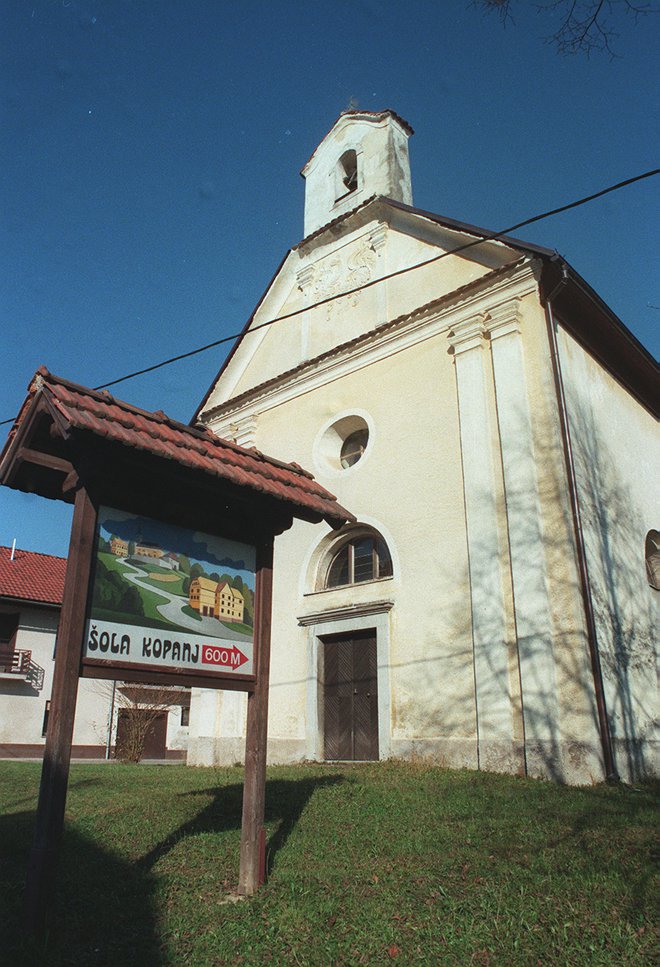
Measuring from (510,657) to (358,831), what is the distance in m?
4.82

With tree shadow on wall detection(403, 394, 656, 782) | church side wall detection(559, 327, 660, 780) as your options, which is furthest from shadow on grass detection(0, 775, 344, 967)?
church side wall detection(559, 327, 660, 780)

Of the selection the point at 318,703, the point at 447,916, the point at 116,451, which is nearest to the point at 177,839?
the point at 447,916

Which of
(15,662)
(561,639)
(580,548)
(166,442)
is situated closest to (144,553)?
(166,442)

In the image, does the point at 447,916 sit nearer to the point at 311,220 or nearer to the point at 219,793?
the point at 219,793

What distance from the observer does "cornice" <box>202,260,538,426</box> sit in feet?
40.7

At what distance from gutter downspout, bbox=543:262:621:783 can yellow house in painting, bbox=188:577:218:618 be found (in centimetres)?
643

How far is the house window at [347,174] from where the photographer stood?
17.5 meters

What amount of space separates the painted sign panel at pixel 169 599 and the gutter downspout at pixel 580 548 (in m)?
6.03

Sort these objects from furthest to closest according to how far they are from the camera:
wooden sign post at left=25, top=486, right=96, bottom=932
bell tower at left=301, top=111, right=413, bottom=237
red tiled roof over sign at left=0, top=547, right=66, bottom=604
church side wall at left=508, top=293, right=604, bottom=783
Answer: red tiled roof over sign at left=0, top=547, right=66, bottom=604 < bell tower at left=301, top=111, right=413, bottom=237 < church side wall at left=508, top=293, right=604, bottom=783 < wooden sign post at left=25, top=486, right=96, bottom=932

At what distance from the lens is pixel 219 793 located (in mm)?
8227

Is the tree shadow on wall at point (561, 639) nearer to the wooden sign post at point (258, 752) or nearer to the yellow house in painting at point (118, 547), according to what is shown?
the wooden sign post at point (258, 752)

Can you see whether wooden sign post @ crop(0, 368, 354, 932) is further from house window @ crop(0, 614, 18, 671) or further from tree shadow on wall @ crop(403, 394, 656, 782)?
house window @ crop(0, 614, 18, 671)

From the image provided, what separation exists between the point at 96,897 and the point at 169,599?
1.94 meters

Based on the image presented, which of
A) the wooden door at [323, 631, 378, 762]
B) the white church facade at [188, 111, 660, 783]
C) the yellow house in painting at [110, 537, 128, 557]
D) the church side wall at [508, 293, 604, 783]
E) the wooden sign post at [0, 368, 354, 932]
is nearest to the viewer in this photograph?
the wooden sign post at [0, 368, 354, 932]
